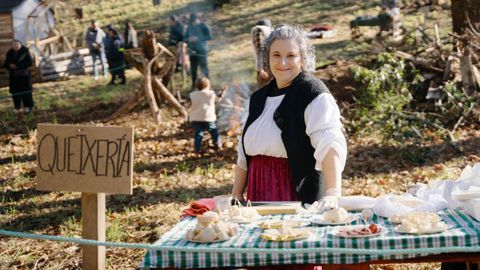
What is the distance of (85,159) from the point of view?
378cm

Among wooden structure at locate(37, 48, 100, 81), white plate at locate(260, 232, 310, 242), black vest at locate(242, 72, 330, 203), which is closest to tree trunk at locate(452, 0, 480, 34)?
black vest at locate(242, 72, 330, 203)

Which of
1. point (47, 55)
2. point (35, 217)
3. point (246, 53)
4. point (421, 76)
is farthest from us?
point (47, 55)

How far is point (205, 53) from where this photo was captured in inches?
696

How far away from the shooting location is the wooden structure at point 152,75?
45.3 ft

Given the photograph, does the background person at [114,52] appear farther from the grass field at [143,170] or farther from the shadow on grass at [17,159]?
the shadow on grass at [17,159]

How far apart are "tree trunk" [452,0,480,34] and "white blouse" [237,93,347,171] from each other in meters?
9.49

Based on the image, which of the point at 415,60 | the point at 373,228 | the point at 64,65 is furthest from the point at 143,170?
the point at 64,65

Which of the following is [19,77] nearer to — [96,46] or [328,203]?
[96,46]

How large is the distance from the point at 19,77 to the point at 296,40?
1346 centimetres

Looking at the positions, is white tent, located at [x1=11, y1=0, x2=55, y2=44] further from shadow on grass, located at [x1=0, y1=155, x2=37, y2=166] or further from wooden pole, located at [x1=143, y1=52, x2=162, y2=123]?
shadow on grass, located at [x1=0, y1=155, x2=37, y2=166]

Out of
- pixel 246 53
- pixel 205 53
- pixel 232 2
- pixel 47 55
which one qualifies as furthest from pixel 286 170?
pixel 232 2

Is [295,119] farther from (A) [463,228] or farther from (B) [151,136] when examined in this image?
(B) [151,136]

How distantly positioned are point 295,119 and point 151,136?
29.1 ft

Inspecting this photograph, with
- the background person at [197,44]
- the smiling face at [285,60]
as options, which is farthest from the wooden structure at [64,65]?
the smiling face at [285,60]
